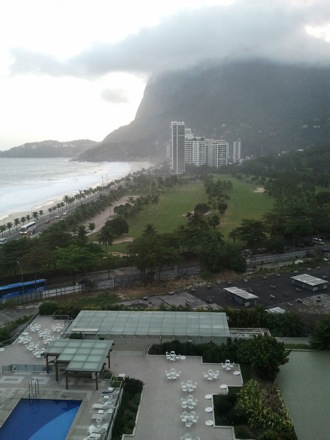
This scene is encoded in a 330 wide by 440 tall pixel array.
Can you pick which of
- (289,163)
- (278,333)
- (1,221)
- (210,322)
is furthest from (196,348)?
(289,163)

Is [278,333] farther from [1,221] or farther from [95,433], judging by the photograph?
[1,221]

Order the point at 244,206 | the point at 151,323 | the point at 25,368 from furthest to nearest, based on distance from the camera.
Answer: the point at 244,206
the point at 151,323
the point at 25,368

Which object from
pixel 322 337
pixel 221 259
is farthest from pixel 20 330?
pixel 221 259

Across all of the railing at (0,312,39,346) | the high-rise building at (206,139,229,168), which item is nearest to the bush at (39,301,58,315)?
the railing at (0,312,39,346)

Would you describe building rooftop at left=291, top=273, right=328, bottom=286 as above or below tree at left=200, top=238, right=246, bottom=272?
below

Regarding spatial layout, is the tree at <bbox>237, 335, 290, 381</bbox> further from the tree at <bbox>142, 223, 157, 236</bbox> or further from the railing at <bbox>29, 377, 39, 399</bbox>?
Answer: the tree at <bbox>142, 223, 157, 236</bbox>

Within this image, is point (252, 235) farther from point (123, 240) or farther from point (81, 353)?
point (81, 353)

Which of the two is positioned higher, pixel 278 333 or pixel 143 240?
pixel 143 240
